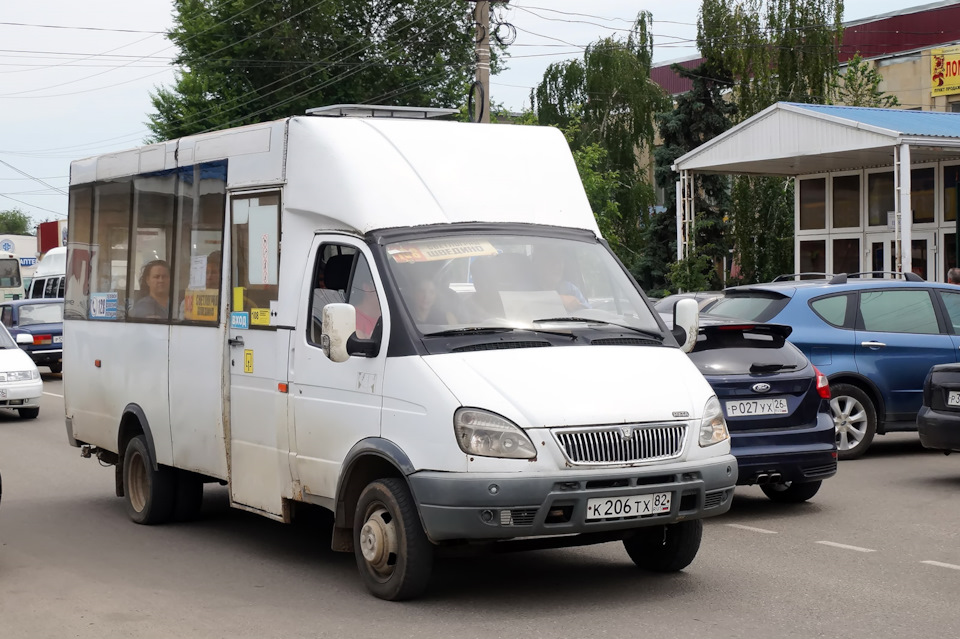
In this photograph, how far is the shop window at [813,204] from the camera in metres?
32.7

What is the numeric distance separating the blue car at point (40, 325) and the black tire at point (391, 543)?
22566 mm

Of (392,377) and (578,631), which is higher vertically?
(392,377)

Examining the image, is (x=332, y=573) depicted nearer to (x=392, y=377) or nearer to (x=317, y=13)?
(x=392, y=377)

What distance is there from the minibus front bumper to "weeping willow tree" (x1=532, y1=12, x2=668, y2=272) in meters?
48.9

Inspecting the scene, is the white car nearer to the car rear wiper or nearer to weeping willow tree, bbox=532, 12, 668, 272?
the car rear wiper

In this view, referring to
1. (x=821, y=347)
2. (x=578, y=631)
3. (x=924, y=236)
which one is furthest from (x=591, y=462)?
(x=924, y=236)

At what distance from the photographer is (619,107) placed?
56938 millimetres

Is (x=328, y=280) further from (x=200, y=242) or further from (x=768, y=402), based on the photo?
(x=768, y=402)

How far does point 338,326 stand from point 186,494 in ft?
11.7

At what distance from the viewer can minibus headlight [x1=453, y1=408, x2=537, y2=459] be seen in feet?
21.7

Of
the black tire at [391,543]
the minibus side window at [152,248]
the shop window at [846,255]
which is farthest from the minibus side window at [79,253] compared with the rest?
the shop window at [846,255]

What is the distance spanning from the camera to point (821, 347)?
13.0m

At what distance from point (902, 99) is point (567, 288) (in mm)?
43061

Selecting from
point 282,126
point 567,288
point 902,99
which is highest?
point 902,99
